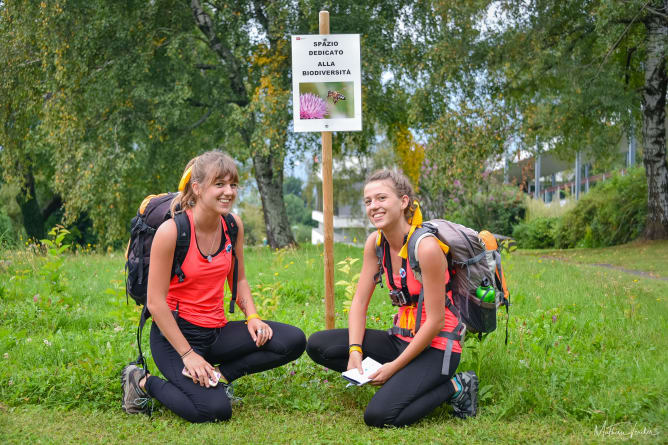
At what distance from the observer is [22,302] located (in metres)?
6.84

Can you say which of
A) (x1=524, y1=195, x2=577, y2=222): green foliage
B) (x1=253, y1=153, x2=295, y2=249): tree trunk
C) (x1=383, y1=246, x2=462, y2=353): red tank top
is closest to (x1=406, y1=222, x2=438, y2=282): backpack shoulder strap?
(x1=383, y1=246, x2=462, y2=353): red tank top

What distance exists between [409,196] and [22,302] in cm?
482

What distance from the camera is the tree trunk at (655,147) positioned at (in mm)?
15797

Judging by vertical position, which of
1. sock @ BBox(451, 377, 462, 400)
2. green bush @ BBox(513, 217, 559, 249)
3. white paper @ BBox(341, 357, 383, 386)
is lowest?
green bush @ BBox(513, 217, 559, 249)

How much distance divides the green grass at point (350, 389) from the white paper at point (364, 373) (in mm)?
273

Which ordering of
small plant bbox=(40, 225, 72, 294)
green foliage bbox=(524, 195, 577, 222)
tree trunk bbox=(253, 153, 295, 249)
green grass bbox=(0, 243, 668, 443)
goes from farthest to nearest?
1. green foliage bbox=(524, 195, 577, 222)
2. tree trunk bbox=(253, 153, 295, 249)
3. small plant bbox=(40, 225, 72, 294)
4. green grass bbox=(0, 243, 668, 443)

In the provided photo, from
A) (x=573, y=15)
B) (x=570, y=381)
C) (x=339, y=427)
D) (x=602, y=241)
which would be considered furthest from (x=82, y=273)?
(x=602, y=241)

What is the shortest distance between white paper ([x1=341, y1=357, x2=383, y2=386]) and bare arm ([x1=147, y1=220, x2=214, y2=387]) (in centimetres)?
87

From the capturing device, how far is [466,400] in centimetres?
398

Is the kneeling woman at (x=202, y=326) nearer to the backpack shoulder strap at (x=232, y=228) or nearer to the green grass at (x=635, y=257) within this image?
the backpack shoulder strap at (x=232, y=228)

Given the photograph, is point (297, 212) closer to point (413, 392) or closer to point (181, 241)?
point (181, 241)

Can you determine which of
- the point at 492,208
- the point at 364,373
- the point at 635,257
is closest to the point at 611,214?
the point at 635,257

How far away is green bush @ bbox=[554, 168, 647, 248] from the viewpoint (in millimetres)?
17828

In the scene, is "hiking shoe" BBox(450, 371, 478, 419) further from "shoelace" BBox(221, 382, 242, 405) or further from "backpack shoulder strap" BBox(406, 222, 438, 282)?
"shoelace" BBox(221, 382, 242, 405)
